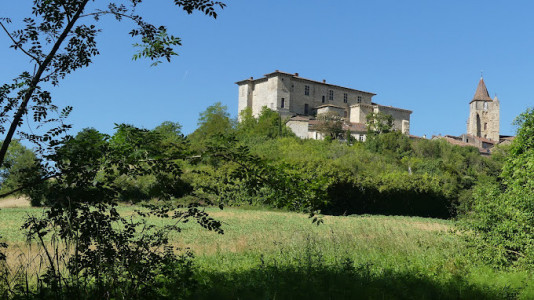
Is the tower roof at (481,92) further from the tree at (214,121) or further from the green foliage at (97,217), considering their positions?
the green foliage at (97,217)

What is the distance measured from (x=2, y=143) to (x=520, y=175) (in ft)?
43.5

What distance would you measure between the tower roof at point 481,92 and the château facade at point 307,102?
34499mm

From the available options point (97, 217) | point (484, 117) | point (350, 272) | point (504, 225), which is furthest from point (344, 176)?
point (484, 117)

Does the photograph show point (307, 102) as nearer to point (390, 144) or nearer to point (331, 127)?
point (331, 127)

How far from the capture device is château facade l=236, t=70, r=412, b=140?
245 feet

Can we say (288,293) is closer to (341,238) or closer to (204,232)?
(341,238)

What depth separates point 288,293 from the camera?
640 centimetres

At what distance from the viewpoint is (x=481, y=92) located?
114 meters

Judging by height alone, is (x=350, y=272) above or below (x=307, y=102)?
below

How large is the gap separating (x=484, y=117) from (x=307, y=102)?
53982mm

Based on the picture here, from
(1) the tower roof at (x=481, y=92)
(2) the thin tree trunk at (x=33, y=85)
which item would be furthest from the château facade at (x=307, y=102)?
(2) the thin tree trunk at (x=33, y=85)

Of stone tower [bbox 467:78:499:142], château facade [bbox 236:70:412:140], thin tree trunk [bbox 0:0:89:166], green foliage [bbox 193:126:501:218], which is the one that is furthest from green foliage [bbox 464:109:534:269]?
stone tower [bbox 467:78:499:142]

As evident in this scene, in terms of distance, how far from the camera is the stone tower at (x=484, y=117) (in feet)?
360

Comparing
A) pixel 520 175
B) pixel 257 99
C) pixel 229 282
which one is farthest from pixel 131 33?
pixel 257 99
